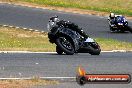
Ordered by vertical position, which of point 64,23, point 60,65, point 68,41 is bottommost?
point 68,41

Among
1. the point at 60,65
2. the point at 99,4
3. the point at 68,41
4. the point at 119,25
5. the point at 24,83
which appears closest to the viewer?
the point at 24,83

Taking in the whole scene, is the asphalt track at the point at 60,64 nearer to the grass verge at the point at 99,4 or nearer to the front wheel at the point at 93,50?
the front wheel at the point at 93,50

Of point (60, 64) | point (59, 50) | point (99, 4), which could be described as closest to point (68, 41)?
point (59, 50)

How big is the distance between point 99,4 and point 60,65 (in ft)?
87.4

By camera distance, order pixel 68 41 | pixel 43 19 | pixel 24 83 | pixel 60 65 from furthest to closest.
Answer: pixel 43 19 < pixel 68 41 < pixel 60 65 < pixel 24 83

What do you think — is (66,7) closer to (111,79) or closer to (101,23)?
(101,23)

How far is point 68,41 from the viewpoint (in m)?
16.8

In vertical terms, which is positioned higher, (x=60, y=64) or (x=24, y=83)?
(x=24, y=83)

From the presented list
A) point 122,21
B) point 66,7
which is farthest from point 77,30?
point 66,7

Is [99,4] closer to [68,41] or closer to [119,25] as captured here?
[119,25]

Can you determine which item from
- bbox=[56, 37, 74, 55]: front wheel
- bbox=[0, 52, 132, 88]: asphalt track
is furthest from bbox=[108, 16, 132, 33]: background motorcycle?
bbox=[56, 37, 74, 55]: front wheel

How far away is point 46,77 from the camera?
1188 cm

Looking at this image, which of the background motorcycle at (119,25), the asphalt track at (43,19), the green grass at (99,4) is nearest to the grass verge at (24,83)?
the asphalt track at (43,19)

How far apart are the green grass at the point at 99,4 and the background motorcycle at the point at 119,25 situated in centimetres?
707
